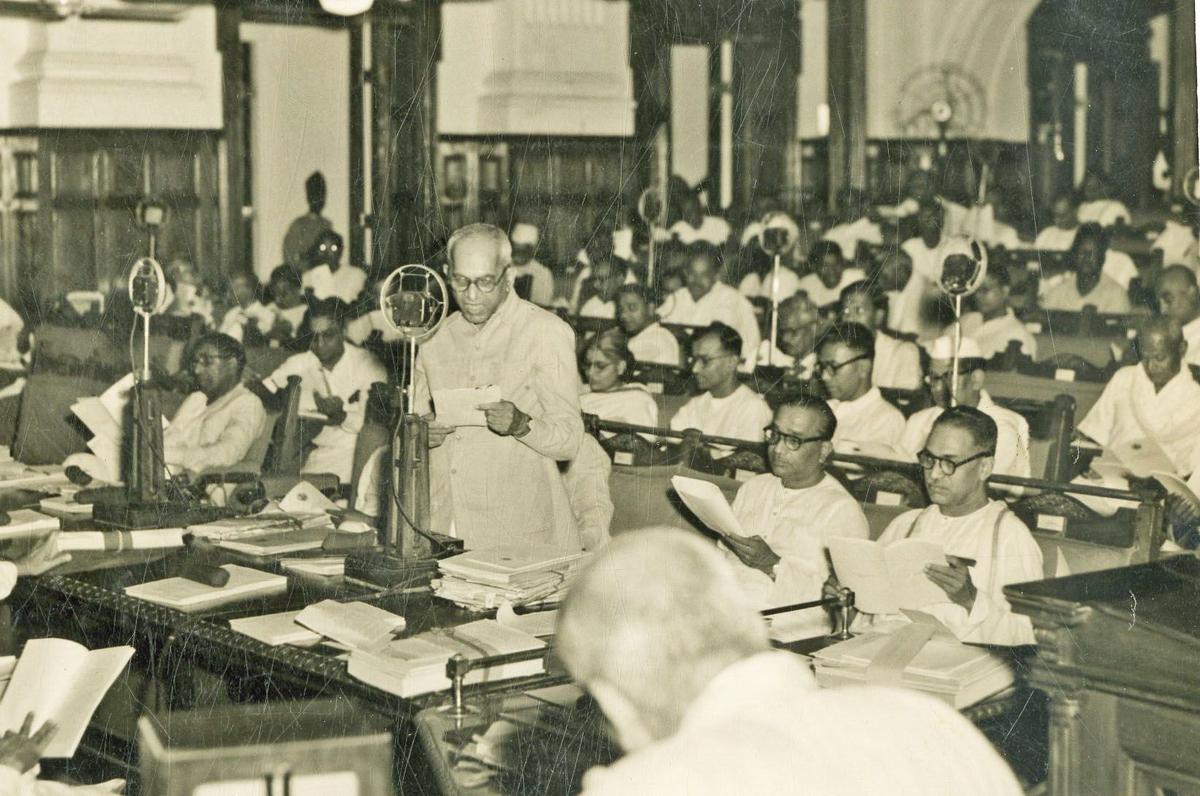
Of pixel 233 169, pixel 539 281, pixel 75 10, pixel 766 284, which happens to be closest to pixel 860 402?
pixel 539 281

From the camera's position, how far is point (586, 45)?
28.7ft

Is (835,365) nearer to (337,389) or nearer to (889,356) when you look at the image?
(889,356)

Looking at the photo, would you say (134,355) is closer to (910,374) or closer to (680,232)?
(910,374)

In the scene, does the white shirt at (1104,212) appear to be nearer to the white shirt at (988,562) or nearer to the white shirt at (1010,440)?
the white shirt at (1010,440)

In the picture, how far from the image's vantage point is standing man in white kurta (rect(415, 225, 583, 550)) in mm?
3697

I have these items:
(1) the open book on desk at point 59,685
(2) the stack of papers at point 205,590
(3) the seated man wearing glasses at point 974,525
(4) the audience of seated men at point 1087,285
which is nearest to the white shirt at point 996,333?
(4) the audience of seated men at point 1087,285

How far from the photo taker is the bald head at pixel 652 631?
136cm

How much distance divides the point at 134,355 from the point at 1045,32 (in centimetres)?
834

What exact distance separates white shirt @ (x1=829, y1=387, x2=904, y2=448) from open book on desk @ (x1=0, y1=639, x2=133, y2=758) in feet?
11.5

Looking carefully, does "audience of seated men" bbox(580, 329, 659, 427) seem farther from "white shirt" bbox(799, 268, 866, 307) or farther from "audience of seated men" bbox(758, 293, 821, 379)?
"white shirt" bbox(799, 268, 866, 307)

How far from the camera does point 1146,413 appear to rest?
200 inches

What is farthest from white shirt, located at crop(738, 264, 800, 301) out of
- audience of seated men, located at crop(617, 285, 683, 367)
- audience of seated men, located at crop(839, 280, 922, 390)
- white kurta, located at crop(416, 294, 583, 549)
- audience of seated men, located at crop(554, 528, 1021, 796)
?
audience of seated men, located at crop(554, 528, 1021, 796)

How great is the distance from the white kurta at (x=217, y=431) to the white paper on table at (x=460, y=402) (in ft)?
6.91

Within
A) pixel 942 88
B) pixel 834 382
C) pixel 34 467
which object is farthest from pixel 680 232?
pixel 34 467
